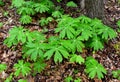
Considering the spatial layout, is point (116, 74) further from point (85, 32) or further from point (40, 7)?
point (40, 7)

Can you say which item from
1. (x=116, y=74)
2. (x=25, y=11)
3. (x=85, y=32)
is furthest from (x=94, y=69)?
(x=25, y=11)

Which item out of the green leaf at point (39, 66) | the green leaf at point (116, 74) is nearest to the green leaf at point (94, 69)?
the green leaf at point (116, 74)

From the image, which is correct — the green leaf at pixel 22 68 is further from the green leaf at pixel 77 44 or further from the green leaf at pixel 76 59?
the green leaf at pixel 77 44

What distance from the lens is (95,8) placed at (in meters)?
5.96

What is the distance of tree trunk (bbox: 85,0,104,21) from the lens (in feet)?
19.4

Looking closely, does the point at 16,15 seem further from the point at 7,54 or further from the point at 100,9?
the point at 100,9

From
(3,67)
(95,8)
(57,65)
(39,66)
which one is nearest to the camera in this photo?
(39,66)

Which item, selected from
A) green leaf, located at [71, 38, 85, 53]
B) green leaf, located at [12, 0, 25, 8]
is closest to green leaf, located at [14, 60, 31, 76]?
green leaf, located at [71, 38, 85, 53]

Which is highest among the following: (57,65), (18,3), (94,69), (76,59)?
(18,3)

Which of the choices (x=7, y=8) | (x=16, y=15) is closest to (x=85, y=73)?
(x=16, y=15)

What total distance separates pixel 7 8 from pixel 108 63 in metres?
3.54

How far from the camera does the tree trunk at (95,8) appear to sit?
591 centimetres

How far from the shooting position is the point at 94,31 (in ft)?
17.1

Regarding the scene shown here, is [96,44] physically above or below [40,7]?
below
